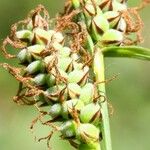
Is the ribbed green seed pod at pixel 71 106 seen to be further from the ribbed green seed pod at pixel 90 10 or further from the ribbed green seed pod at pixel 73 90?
the ribbed green seed pod at pixel 90 10

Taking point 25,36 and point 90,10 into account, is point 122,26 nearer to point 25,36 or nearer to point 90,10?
point 90,10

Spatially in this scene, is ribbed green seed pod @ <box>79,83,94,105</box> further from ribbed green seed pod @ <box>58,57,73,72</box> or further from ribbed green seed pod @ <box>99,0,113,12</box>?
ribbed green seed pod @ <box>99,0,113,12</box>

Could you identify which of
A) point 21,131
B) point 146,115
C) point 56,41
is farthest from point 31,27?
point 146,115

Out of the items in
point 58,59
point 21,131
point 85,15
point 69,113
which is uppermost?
point 21,131

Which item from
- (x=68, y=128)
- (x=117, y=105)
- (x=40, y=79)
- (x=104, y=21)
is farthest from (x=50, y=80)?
(x=117, y=105)

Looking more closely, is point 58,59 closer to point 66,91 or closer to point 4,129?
point 66,91

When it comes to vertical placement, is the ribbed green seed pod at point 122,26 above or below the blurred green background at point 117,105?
below

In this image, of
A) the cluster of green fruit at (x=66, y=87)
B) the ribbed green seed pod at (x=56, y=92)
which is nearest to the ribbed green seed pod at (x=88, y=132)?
the cluster of green fruit at (x=66, y=87)
